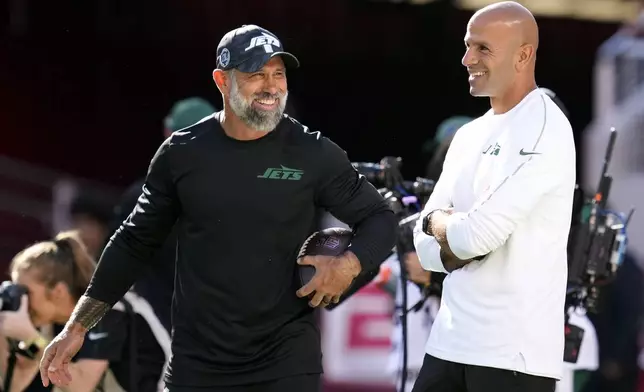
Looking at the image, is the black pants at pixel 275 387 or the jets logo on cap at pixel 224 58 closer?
the black pants at pixel 275 387

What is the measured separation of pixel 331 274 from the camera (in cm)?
398

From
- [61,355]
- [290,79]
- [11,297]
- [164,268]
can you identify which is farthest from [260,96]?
[290,79]

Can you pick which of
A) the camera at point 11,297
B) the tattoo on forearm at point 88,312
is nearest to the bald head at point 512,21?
the tattoo on forearm at point 88,312

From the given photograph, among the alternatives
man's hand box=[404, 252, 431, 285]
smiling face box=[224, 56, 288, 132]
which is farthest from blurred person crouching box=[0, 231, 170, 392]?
smiling face box=[224, 56, 288, 132]

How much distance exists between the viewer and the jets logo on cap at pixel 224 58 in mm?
4227

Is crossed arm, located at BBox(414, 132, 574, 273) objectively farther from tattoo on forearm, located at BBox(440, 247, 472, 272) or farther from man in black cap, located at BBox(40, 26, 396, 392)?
man in black cap, located at BBox(40, 26, 396, 392)

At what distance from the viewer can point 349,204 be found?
4176 mm

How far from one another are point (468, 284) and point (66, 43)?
1045cm

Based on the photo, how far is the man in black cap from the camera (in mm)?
4066

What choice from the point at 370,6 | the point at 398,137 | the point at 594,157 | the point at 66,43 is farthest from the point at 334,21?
the point at 594,157

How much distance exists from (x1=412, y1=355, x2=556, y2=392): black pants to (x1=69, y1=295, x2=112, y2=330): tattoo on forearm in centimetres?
107

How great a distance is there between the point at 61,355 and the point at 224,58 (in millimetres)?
1090

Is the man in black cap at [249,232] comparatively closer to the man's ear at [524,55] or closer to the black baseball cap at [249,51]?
the black baseball cap at [249,51]

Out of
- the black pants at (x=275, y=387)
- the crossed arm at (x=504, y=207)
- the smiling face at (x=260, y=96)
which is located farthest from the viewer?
the smiling face at (x=260, y=96)
